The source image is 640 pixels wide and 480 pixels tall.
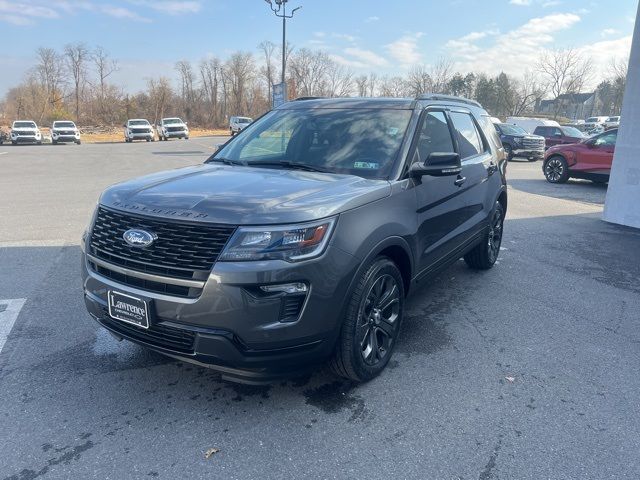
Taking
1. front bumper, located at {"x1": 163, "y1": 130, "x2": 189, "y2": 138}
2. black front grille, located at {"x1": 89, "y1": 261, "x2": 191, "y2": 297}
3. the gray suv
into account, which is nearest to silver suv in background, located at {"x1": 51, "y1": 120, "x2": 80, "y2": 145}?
front bumper, located at {"x1": 163, "y1": 130, "x2": 189, "y2": 138}

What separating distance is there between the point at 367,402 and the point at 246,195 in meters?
1.50

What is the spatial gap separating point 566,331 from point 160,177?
3.56 metres

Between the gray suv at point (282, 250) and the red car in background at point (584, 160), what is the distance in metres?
12.0

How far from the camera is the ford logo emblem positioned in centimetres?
269

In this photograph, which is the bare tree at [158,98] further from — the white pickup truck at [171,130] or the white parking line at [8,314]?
the white parking line at [8,314]

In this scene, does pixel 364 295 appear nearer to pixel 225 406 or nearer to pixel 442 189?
pixel 225 406

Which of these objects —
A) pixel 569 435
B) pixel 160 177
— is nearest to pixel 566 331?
pixel 569 435

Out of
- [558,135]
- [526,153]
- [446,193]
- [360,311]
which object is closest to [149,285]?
[360,311]

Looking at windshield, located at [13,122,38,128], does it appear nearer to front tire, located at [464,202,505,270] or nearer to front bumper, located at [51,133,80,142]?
front bumper, located at [51,133,80,142]

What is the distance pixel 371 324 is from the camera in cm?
325

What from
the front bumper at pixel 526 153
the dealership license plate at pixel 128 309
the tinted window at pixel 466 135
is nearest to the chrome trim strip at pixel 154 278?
the dealership license plate at pixel 128 309

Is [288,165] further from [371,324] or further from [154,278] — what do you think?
[154,278]

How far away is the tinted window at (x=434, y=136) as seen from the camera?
3.85m

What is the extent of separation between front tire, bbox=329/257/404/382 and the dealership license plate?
1.13 metres
